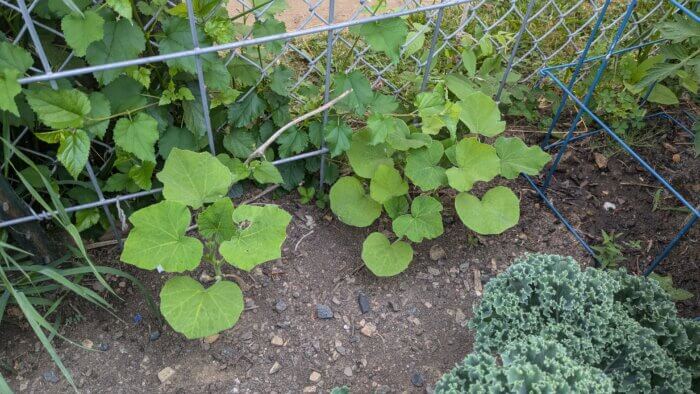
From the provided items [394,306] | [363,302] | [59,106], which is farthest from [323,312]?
[59,106]

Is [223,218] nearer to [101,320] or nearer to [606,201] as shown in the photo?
[101,320]

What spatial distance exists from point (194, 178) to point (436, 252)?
105 centimetres

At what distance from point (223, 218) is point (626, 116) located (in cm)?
202

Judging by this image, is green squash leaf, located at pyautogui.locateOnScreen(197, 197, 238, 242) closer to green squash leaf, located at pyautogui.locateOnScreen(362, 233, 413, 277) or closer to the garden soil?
the garden soil

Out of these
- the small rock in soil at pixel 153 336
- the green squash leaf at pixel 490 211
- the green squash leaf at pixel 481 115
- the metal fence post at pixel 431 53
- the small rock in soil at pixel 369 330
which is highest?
the metal fence post at pixel 431 53

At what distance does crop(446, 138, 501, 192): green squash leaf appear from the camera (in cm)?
229

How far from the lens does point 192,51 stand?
1875 mm

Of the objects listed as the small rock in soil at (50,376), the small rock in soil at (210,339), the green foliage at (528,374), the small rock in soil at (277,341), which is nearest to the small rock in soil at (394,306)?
the small rock in soil at (277,341)

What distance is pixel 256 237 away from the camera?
1969 mm

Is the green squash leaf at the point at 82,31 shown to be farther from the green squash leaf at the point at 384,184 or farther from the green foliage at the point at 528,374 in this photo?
the green foliage at the point at 528,374

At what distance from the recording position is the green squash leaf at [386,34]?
2.08 metres

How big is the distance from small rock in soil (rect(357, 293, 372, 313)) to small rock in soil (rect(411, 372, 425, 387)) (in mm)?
309

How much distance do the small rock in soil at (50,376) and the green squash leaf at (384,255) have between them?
115 cm

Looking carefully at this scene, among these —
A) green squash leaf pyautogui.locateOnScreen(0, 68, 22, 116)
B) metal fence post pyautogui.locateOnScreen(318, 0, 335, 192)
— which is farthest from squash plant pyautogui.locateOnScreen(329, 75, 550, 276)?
green squash leaf pyautogui.locateOnScreen(0, 68, 22, 116)
